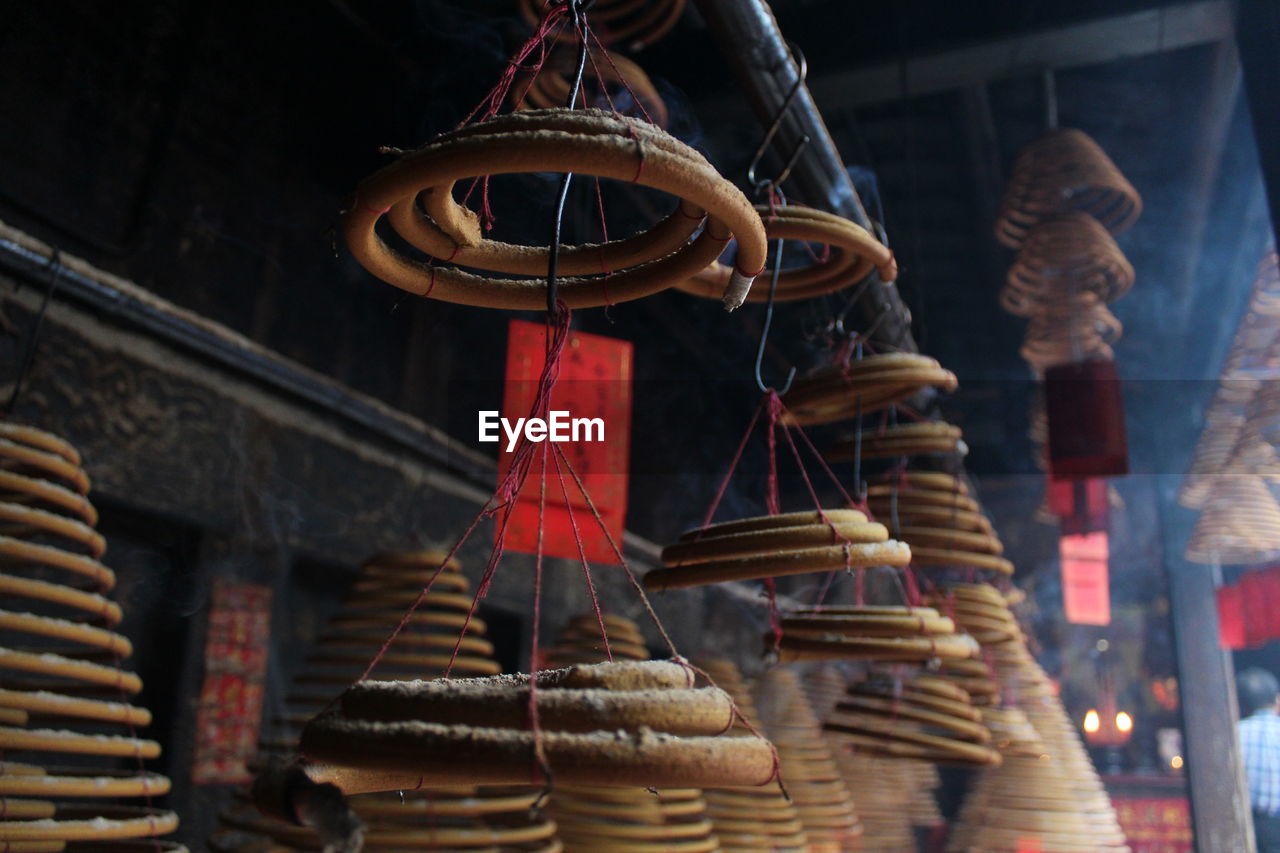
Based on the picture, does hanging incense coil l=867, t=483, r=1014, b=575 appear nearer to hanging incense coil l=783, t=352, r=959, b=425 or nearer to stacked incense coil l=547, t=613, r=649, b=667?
hanging incense coil l=783, t=352, r=959, b=425

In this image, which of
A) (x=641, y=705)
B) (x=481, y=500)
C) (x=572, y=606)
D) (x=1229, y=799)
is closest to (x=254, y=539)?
(x=481, y=500)

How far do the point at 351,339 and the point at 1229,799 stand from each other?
5.82m

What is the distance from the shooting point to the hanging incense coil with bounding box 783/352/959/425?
2037 mm

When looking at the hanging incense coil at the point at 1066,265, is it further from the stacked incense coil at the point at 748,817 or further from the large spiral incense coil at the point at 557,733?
the large spiral incense coil at the point at 557,733

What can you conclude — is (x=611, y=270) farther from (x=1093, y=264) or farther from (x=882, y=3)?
(x=1093, y=264)

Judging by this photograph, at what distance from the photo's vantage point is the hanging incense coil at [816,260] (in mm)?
1598

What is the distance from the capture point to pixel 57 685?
175cm

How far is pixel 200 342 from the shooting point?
8.79ft

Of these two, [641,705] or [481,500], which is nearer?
[641,705]

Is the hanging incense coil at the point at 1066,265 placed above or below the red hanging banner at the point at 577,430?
above

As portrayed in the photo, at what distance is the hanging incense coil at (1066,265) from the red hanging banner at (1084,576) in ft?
7.40

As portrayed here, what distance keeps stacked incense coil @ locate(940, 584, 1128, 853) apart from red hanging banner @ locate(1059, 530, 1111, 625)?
2347 mm

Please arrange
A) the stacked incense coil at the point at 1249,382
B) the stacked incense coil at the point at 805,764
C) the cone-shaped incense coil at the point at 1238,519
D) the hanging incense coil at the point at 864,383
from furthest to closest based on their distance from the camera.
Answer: the cone-shaped incense coil at the point at 1238,519 → the stacked incense coil at the point at 1249,382 → the stacked incense coil at the point at 805,764 → the hanging incense coil at the point at 864,383

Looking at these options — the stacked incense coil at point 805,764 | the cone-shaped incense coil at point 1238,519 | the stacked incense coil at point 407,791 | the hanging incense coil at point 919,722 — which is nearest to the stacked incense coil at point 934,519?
the hanging incense coil at point 919,722
